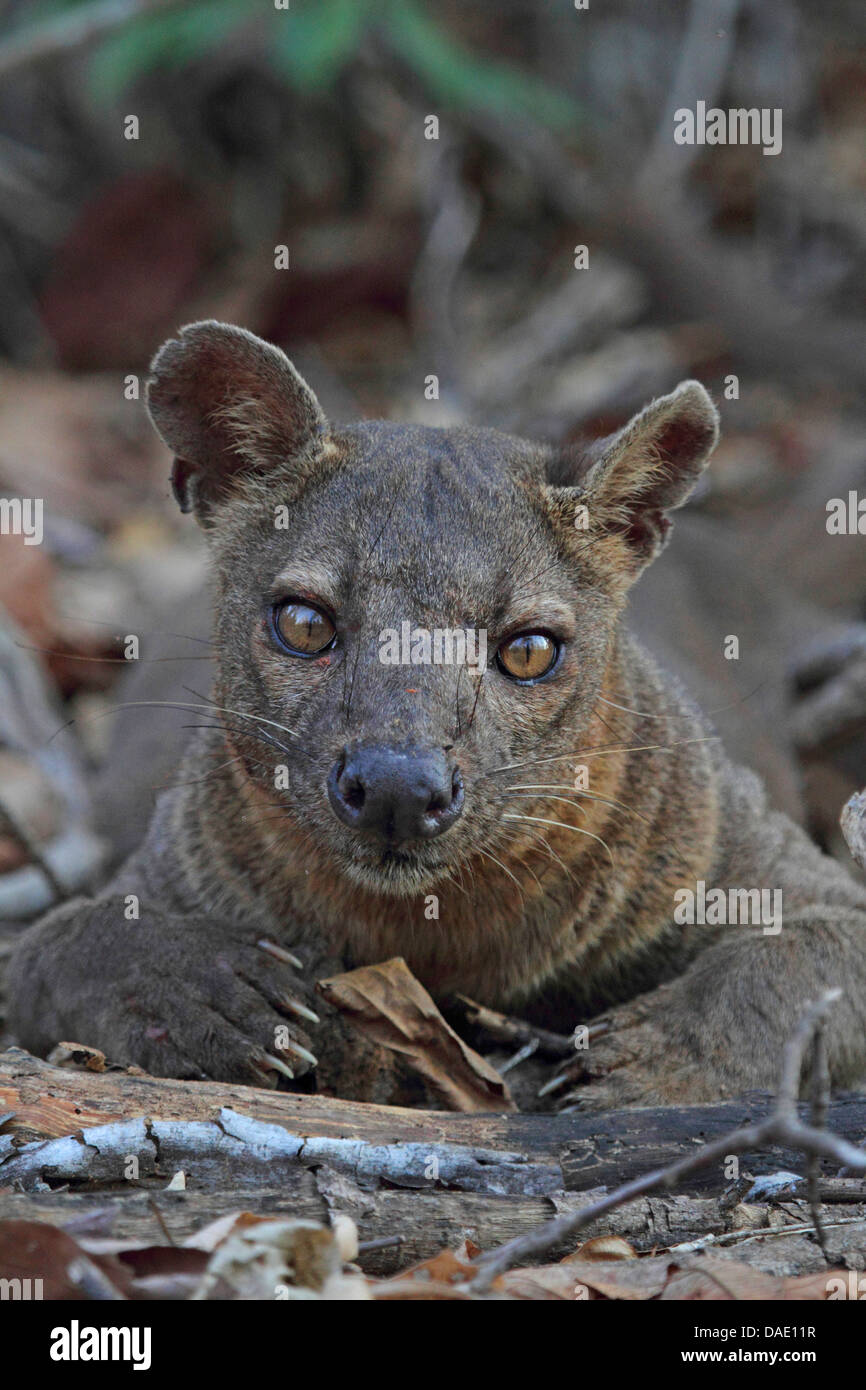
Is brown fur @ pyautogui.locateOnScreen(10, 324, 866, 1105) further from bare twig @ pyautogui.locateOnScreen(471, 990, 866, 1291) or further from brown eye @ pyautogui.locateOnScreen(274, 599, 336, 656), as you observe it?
bare twig @ pyautogui.locateOnScreen(471, 990, 866, 1291)

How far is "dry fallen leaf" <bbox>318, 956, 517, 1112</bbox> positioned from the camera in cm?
400

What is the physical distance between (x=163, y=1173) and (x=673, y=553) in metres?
4.89

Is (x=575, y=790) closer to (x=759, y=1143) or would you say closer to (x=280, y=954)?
(x=280, y=954)

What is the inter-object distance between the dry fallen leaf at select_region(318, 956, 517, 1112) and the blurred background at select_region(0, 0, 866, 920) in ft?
13.3

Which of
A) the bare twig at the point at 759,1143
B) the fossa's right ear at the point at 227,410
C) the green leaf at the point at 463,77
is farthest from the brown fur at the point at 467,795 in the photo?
the green leaf at the point at 463,77

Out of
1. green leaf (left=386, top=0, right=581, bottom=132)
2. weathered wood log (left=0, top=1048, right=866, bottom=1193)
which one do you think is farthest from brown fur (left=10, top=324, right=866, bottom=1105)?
green leaf (left=386, top=0, right=581, bottom=132)

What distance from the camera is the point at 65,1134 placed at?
11.1 ft

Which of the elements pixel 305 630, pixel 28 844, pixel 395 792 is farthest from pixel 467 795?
pixel 28 844

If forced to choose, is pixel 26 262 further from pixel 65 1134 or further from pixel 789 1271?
pixel 789 1271

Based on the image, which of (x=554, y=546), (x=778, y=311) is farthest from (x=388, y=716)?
(x=778, y=311)

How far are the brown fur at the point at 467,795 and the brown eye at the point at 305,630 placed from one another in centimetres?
5

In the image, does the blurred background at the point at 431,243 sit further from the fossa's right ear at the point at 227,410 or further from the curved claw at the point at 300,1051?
the curved claw at the point at 300,1051

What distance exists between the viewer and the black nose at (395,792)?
3.51 meters

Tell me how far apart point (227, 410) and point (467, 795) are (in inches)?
58.6
